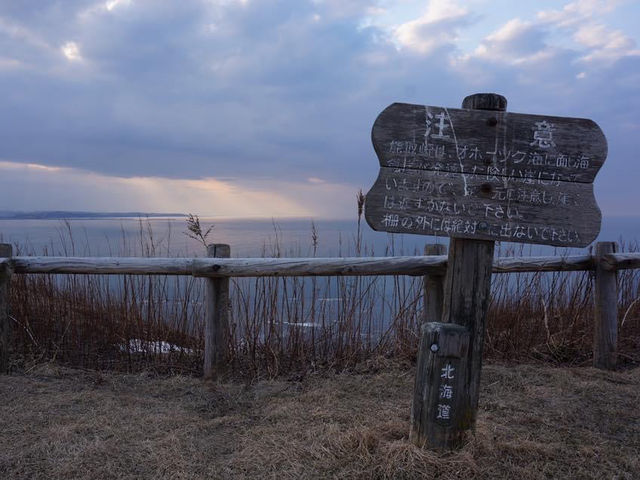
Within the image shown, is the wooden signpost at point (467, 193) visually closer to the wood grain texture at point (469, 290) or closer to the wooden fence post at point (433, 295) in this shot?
the wood grain texture at point (469, 290)

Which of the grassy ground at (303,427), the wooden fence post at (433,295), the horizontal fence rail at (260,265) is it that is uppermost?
the horizontal fence rail at (260,265)

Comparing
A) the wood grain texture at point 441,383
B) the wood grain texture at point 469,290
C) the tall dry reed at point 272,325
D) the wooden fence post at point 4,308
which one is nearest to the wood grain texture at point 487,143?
the wood grain texture at point 469,290

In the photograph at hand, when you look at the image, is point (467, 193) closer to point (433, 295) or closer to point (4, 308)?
point (433, 295)

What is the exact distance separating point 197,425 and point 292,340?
1322 mm

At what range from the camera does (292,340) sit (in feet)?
12.6

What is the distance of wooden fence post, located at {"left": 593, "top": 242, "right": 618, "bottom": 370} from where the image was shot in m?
3.65

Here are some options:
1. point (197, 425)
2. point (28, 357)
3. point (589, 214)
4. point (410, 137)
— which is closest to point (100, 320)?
point (28, 357)

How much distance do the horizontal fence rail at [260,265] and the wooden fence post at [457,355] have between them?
4.13ft

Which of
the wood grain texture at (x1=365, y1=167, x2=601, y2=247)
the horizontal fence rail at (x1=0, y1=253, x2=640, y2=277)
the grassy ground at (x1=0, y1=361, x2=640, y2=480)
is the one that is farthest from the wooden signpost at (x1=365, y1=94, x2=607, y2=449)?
the horizontal fence rail at (x1=0, y1=253, x2=640, y2=277)

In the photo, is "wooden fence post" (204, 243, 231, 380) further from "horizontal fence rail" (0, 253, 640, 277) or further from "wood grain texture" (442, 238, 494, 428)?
"wood grain texture" (442, 238, 494, 428)

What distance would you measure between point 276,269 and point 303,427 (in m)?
1.16

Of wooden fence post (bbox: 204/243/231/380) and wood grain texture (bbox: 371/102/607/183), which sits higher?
wood grain texture (bbox: 371/102/607/183)

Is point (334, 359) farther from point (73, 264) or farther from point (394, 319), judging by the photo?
point (73, 264)

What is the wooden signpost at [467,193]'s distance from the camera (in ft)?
6.72
